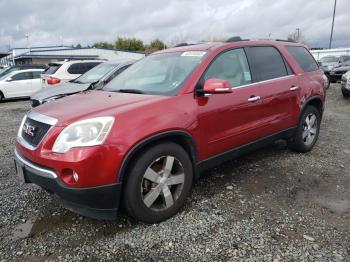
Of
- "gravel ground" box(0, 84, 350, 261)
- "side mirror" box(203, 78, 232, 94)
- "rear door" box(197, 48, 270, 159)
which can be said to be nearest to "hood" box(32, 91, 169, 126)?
"side mirror" box(203, 78, 232, 94)

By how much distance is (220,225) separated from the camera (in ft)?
10.2

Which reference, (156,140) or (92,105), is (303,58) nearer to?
(156,140)

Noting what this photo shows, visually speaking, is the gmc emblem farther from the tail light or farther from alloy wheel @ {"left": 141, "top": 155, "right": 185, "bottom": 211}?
the tail light

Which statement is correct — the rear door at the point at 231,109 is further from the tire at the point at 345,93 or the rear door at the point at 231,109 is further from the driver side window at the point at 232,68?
the tire at the point at 345,93

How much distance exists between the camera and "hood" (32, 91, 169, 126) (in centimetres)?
284

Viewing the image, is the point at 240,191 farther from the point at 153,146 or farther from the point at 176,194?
the point at 153,146

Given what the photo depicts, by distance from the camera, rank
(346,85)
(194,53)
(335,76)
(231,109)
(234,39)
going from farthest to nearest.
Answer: (335,76) → (346,85) → (234,39) → (194,53) → (231,109)

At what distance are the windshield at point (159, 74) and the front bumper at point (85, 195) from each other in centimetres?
117

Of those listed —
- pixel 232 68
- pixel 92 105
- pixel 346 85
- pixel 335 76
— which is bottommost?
pixel 335 76

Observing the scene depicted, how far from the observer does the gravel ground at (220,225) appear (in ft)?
8.91

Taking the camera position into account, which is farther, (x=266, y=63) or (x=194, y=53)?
(x=266, y=63)

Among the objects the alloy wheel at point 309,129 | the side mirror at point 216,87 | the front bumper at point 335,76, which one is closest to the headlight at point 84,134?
the side mirror at point 216,87

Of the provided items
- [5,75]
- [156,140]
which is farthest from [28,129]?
[5,75]

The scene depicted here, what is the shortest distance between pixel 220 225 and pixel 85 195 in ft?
4.26
